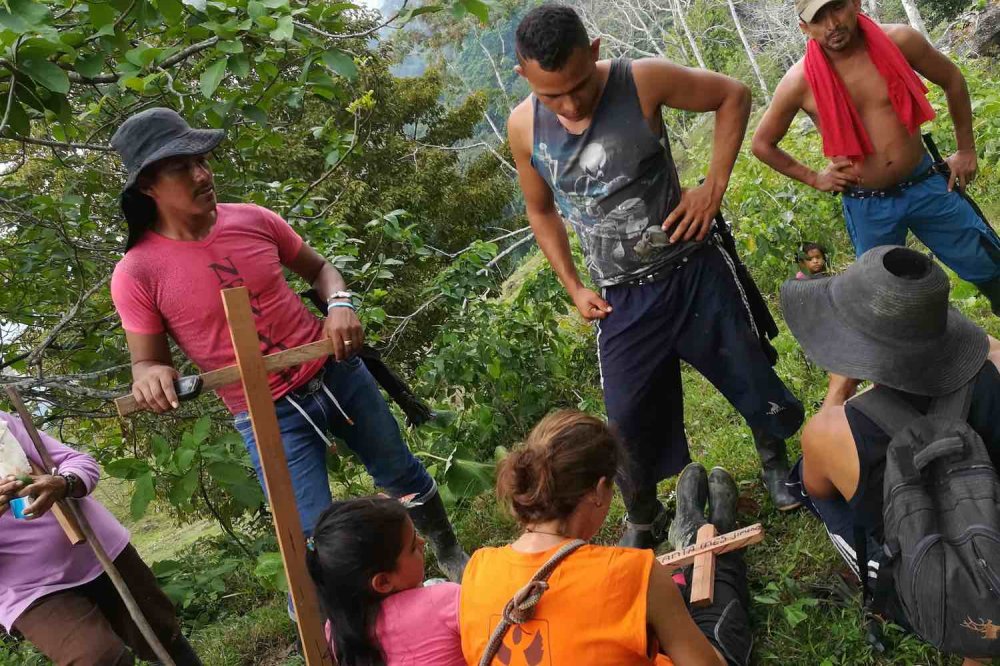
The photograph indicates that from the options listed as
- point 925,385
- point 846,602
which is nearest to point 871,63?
point 925,385

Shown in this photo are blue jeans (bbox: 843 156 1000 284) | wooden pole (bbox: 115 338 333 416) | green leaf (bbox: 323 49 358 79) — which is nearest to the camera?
wooden pole (bbox: 115 338 333 416)

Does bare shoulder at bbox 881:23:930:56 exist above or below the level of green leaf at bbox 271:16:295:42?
below

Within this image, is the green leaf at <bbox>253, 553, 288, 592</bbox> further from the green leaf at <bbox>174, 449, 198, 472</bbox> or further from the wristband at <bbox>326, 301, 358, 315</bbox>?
the wristband at <bbox>326, 301, 358, 315</bbox>

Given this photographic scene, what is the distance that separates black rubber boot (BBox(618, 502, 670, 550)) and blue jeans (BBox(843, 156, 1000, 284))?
138 cm

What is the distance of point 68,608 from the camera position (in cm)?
271

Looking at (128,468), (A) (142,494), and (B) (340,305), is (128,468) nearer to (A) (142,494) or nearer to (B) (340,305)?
(A) (142,494)

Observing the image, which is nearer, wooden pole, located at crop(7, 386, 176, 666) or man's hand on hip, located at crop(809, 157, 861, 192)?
wooden pole, located at crop(7, 386, 176, 666)

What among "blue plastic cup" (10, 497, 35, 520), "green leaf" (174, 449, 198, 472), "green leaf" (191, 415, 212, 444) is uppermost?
"blue plastic cup" (10, 497, 35, 520)

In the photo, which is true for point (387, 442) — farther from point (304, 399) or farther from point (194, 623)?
point (194, 623)

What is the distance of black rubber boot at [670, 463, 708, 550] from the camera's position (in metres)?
2.99

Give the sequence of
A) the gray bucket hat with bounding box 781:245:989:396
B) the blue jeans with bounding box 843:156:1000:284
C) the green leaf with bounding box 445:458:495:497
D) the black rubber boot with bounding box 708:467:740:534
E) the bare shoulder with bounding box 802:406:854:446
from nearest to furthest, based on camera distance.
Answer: the gray bucket hat with bounding box 781:245:989:396, the bare shoulder with bounding box 802:406:854:446, the black rubber boot with bounding box 708:467:740:534, the blue jeans with bounding box 843:156:1000:284, the green leaf with bounding box 445:458:495:497

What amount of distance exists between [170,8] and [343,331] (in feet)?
4.18

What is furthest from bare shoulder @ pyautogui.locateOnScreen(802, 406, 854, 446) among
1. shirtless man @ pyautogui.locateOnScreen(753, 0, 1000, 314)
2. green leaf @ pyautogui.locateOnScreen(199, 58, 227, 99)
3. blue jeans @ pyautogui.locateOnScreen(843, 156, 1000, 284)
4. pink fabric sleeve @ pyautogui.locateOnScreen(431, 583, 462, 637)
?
green leaf @ pyautogui.locateOnScreen(199, 58, 227, 99)

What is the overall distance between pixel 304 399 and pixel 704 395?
287 centimetres
